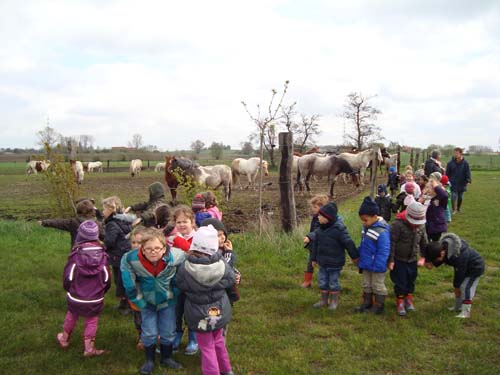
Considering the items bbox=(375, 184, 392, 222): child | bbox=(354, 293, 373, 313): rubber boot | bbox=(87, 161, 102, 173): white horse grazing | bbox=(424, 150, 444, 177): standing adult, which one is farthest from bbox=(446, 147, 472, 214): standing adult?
bbox=(87, 161, 102, 173): white horse grazing

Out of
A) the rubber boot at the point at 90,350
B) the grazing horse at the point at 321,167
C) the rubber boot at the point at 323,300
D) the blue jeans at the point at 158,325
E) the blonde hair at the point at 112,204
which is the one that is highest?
the grazing horse at the point at 321,167

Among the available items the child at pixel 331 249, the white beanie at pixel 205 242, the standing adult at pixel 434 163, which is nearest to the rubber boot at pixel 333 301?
the child at pixel 331 249

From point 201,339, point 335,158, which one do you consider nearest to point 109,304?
point 201,339

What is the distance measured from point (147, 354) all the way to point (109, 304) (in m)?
1.72

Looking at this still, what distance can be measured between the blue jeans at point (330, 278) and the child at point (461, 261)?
3.34ft

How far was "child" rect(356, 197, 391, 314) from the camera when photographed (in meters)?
4.43

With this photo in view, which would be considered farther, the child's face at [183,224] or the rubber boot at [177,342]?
the child's face at [183,224]

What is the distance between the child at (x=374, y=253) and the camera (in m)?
4.43

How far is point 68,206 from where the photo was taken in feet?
27.2

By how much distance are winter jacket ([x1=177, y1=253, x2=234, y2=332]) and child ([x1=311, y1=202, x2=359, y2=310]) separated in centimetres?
179

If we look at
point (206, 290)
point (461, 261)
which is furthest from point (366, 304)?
point (206, 290)

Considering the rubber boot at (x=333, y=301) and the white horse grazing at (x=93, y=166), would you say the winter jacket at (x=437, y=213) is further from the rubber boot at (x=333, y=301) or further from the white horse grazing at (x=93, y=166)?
the white horse grazing at (x=93, y=166)

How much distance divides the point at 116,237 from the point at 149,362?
1572 millimetres

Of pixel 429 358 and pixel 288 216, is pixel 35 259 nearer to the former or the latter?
pixel 288 216
